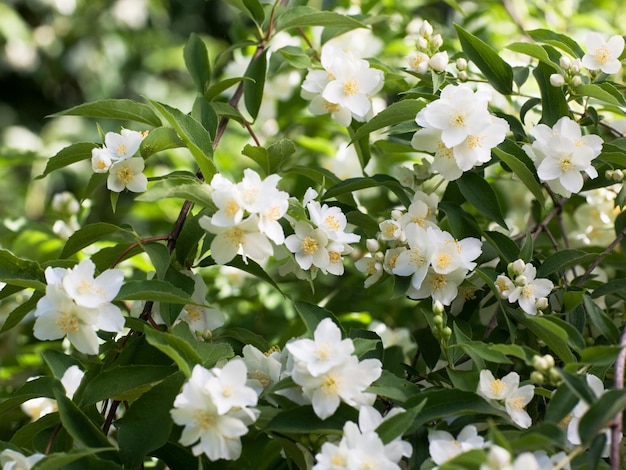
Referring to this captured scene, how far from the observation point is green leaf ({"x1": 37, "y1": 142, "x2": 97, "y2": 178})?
106 centimetres

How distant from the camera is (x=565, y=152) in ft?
3.46

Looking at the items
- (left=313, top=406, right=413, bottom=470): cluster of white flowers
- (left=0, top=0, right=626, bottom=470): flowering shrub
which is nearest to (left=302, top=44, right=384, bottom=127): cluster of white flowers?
(left=0, top=0, right=626, bottom=470): flowering shrub

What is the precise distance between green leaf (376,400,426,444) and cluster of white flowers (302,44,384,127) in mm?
499

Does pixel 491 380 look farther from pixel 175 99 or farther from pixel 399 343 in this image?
pixel 175 99

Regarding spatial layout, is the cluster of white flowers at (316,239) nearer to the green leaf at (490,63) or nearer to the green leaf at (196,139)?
the green leaf at (196,139)

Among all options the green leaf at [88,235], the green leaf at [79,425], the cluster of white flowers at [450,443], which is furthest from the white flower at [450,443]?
the green leaf at [88,235]

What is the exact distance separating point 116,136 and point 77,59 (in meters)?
3.16

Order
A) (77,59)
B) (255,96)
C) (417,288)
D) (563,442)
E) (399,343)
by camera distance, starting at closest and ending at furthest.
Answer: (563,442), (417,288), (255,96), (399,343), (77,59)

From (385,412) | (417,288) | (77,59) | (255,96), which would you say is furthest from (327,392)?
(77,59)

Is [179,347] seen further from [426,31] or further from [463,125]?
→ [426,31]

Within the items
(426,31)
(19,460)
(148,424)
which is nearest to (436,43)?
(426,31)

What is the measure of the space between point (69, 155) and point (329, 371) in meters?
0.47

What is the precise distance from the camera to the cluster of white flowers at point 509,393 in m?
0.91

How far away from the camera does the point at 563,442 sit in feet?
2.58
